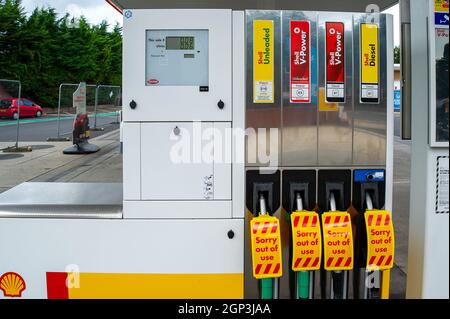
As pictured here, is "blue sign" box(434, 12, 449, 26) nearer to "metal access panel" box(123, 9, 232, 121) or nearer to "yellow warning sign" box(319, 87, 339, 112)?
"yellow warning sign" box(319, 87, 339, 112)

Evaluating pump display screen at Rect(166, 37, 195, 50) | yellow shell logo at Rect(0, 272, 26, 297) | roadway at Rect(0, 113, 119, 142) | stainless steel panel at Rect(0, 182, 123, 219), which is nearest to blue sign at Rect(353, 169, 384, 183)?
pump display screen at Rect(166, 37, 195, 50)

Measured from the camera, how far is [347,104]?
2.51m

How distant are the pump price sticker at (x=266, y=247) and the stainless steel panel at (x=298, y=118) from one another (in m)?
0.39

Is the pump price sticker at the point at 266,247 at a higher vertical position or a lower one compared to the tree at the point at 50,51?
lower

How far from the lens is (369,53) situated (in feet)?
8.15

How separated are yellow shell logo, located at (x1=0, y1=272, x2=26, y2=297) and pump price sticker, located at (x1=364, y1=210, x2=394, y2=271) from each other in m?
2.04

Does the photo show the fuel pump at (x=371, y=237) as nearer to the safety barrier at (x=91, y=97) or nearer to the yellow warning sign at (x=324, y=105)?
the yellow warning sign at (x=324, y=105)

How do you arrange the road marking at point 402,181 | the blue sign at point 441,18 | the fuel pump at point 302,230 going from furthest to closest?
the road marking at point 402,181 → the fuel pump at point 302,230 → the blue sign at point 441,18

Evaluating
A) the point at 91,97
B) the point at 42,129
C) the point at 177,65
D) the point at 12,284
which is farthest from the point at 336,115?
the point at 42,129

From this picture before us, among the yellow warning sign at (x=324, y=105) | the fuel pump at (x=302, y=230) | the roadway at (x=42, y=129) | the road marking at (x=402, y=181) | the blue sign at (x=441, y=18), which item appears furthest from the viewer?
the roadway at (x=42, y=129)

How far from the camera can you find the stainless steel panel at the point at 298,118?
8.04 feet

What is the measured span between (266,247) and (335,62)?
1109 millimetres

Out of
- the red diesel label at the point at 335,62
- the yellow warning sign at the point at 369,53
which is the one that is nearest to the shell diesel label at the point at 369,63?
the yellow warning sign at the point at 369,53

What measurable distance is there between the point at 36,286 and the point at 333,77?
213 cm
